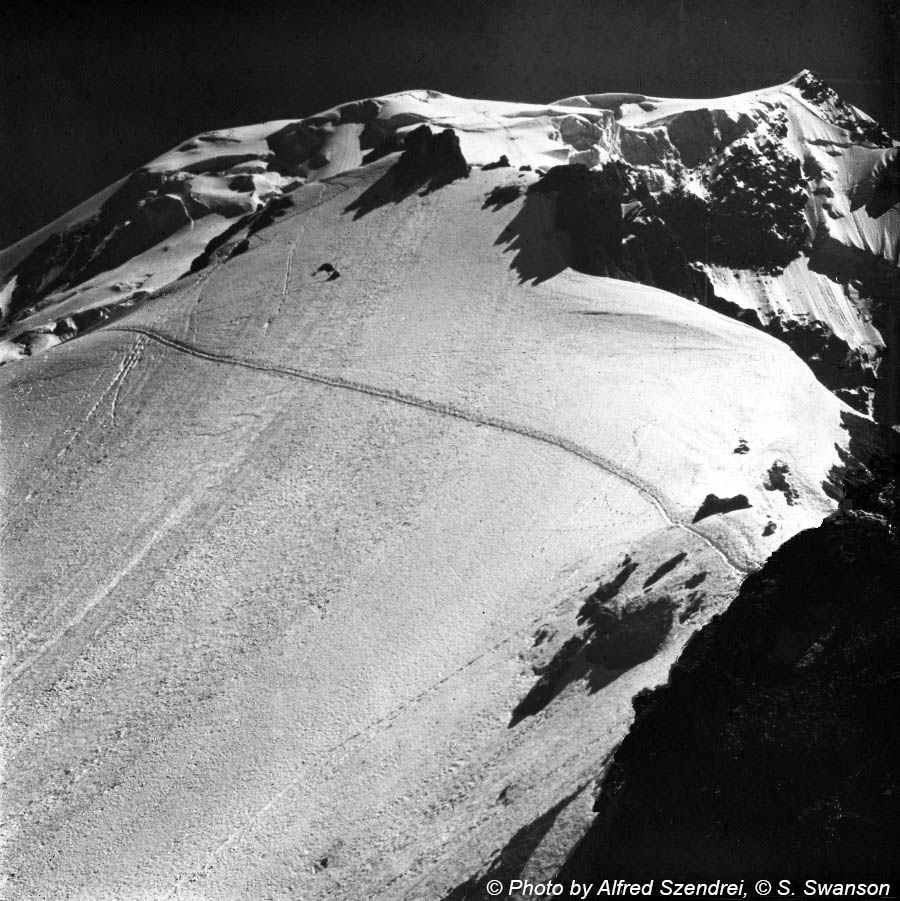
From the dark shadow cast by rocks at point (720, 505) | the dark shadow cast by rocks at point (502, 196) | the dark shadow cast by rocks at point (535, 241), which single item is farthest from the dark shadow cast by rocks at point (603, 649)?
the dark shadow cast by rocks at point (502, 196)

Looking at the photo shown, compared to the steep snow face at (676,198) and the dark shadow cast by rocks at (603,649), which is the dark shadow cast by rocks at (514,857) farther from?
the steep snow face at (676,198)

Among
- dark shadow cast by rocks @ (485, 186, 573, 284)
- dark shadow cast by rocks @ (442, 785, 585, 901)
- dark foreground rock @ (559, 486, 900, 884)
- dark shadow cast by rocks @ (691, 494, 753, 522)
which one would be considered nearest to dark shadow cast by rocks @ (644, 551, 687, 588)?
dark shadow cast by rocks @ (691, 494, 753, 522)

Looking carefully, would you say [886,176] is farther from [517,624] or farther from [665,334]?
[517,624]

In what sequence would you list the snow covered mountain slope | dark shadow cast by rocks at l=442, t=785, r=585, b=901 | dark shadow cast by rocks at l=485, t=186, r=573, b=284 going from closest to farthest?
dark shadow cast by rocks at l=442, t=785, r=585, b=901
the snow covered mountain slope
dark shadow cast by rocks at l=485, t=186, r=573, b=284

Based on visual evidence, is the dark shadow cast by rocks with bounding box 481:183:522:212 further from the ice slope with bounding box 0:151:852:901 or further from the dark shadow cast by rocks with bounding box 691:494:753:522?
the dark shadow cast by rocks with bounding box 691:494:753:522

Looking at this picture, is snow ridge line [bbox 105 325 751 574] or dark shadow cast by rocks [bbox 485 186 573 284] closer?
snow ridge line [bbox 105 325 751 574]

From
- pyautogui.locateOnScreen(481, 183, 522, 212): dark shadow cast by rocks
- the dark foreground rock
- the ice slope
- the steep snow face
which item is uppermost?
the dark foreground rock
